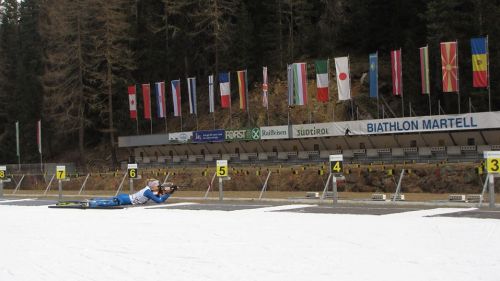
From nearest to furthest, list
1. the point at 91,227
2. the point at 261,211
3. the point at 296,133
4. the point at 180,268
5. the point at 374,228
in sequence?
the point at 180,268 < the point at 374,228 < the point at 91,227 < the point at 261,211 < the point at 296,133

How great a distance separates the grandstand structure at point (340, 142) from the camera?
40969 mm

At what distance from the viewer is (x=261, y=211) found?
22.5m

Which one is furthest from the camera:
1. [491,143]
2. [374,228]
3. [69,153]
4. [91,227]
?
[69,153]

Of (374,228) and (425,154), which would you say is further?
(425,154)

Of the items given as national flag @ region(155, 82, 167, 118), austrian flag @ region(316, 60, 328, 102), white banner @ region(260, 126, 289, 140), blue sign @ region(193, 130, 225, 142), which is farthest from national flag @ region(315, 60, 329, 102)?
national flag @ region(155, 82, 167, 118)

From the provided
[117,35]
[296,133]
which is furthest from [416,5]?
[117,35]

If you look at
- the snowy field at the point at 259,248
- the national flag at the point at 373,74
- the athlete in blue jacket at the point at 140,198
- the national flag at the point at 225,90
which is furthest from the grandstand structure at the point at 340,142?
the snowy field at the point at 259,248

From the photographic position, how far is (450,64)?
3828 centimetres

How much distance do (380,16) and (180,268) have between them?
5810cm

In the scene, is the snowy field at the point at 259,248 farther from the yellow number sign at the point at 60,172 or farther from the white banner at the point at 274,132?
the white banner at the point at 274,132

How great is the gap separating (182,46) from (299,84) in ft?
99.2

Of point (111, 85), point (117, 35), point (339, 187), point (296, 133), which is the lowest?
point (339, 187)

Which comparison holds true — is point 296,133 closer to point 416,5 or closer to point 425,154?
point 425,154

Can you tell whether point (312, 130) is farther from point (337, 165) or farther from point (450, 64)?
point (337, 165)
